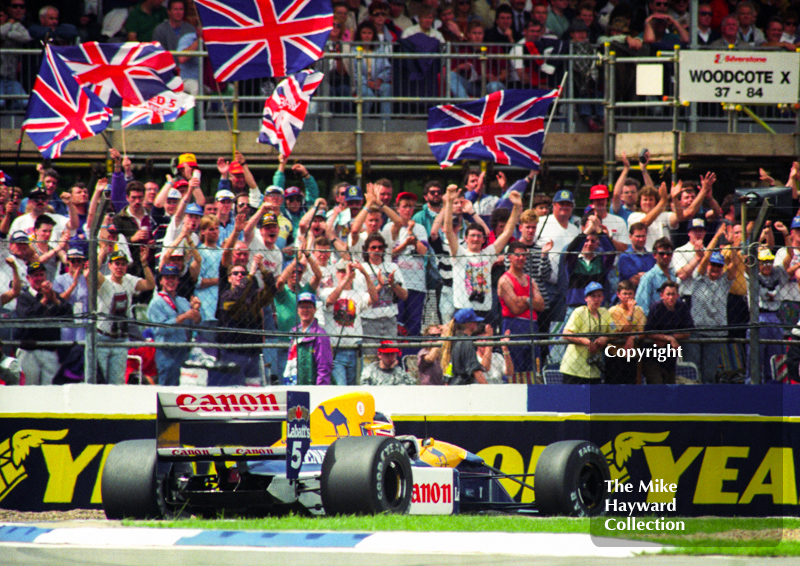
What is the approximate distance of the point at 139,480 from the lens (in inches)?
302

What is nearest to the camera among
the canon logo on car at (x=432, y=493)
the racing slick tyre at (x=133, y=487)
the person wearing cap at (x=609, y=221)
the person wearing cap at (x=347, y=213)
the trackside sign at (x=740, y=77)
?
the racing slick tyre at (x=133, y=487)

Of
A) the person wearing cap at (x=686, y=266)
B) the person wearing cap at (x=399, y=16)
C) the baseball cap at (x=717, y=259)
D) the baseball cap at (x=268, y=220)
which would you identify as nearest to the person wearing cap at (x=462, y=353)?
the person wearing cap at (x=686, y=266)

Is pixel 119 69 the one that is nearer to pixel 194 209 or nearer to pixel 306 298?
pixel 194 209

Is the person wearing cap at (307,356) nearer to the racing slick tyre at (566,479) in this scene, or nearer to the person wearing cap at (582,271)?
the person wearing cap at (582,271)

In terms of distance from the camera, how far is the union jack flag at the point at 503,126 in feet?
40.9

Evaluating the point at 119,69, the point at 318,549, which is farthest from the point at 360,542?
the point at 119,69

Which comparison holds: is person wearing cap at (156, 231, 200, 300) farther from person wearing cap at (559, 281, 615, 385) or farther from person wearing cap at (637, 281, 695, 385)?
person wearing cap at (637, 281, 695, 385)

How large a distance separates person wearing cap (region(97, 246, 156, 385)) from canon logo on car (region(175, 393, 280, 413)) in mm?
1951

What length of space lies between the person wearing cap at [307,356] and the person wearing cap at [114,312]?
1.37 m

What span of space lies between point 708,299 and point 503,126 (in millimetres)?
4077

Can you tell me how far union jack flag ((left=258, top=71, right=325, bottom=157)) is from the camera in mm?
12383

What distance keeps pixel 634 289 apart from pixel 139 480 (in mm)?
4191

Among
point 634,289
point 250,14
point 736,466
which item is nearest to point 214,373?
point 634,289

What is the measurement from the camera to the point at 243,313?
366 inches
